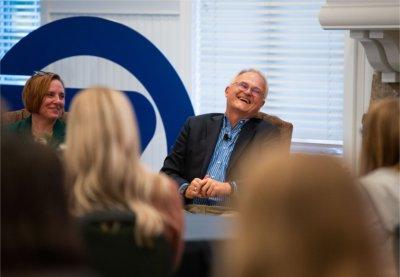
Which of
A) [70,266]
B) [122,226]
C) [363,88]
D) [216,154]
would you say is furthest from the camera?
[363,88]

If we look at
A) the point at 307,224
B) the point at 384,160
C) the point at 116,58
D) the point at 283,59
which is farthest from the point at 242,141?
the point at 307,224

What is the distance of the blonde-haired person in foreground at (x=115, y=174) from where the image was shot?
2.50 meters

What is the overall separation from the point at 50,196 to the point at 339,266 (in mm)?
418

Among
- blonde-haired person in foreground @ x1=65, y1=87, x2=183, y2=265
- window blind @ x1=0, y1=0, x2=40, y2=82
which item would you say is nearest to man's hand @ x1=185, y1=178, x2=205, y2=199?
blonde-haired person in foreground @ x1=65, y1=87, x2=183, y2=265

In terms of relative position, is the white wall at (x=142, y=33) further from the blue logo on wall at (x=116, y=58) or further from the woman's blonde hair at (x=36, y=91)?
the woman's blonde hair at (x=36, y=91)

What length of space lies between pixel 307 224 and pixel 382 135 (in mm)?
1526

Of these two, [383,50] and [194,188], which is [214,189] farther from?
[383,50]

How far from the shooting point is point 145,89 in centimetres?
580

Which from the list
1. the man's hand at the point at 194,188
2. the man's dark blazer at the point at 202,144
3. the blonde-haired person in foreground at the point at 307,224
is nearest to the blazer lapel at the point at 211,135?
the man's dark blazer at the point at 202,144

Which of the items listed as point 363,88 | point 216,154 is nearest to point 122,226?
point 216,154

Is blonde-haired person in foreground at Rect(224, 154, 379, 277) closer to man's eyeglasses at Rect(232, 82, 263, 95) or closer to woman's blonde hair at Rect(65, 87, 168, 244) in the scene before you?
woman's blonde hair at Rect(65, 87, 168, 244)

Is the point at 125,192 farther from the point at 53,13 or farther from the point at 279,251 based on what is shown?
the point at 53,13

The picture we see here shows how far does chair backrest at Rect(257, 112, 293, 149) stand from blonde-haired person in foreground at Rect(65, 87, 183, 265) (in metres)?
2.01

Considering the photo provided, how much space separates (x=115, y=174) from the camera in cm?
256
